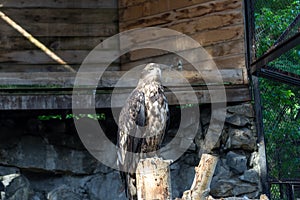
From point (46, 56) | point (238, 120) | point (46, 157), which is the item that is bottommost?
point (46, 157)

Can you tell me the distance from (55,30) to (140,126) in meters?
2.73

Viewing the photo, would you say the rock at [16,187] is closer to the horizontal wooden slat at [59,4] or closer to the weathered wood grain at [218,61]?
the weathered wood grain at [218,61]

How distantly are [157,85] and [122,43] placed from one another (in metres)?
2.37

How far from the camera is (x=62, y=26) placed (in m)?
7.12

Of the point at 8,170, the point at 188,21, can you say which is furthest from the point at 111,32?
the point at 8,170

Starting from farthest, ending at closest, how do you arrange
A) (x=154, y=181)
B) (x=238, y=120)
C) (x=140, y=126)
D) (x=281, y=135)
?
(x=281, y=135) < (x=238, y=120) < (x=140, y=126) < (x=154, y=181)

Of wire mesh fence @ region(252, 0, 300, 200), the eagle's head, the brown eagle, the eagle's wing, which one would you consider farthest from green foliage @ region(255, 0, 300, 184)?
the eagle's wing

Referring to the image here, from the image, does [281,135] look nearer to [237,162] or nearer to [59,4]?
[237,162]

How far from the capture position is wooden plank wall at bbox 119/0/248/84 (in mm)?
5992

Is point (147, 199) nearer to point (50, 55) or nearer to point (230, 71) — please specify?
point (230, 71)

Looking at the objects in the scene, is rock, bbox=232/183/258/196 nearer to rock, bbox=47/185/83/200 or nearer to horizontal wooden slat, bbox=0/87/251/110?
horizontal wooden slat, bbox=0/87/251/110

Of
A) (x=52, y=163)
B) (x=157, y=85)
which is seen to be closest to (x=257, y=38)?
(x=157, y=85)

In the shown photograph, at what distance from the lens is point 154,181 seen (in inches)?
128

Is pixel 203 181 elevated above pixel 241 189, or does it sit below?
above
